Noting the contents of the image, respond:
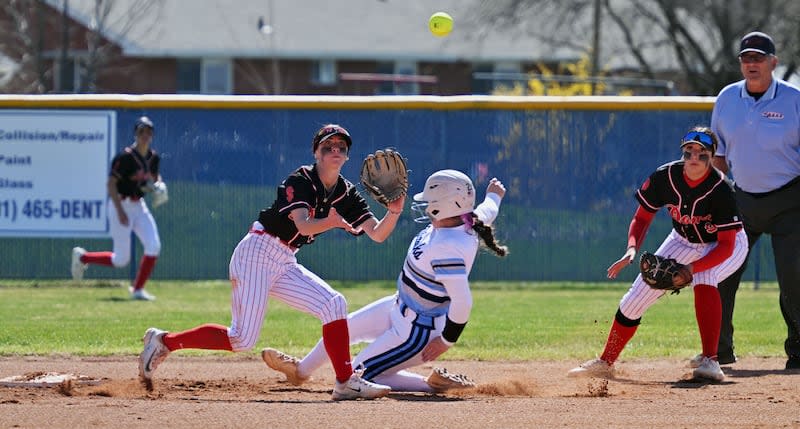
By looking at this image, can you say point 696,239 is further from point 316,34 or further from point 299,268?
point 316,34

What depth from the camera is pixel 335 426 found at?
536 centimetres

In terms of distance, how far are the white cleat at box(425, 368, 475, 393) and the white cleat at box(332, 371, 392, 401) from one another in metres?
0.43

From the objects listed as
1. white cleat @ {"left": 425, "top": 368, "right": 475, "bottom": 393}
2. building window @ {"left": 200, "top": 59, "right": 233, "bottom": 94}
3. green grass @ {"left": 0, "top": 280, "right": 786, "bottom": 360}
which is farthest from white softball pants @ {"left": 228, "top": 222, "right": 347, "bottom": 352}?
building window @ {"left": 200, "top": 59, "right": 233, "bottom": 94}

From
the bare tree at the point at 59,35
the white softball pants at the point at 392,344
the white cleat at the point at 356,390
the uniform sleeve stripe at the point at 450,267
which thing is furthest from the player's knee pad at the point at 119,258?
the bare tree at the point at 59,35

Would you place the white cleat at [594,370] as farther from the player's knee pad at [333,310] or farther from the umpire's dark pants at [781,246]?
the player's knee pad at [333,310]

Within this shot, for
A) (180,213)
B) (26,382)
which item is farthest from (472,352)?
(180,213)

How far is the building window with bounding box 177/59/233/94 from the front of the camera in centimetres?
3269

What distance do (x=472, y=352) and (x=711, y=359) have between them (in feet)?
6.57

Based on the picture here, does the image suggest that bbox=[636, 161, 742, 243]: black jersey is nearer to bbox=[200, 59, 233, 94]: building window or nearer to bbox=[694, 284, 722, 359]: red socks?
bbox=[694, 284, 722, 359]: red socks

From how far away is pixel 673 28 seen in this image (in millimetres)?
25016

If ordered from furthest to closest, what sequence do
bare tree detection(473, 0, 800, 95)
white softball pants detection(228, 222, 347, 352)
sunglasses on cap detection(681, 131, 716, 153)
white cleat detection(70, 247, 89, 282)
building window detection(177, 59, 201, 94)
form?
building window detection(177, 59, 201, 94), bare tree detection(473, 0, 800, 95), white cleat detection(70, 247, 89, 282), sunglasses on cap detection(681, 131, 716, 153), white softball pants detection(228, 222, 347, 352)

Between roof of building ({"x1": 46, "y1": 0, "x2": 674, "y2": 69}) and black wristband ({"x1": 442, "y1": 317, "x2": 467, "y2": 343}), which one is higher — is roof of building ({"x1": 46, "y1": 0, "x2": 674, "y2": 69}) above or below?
above

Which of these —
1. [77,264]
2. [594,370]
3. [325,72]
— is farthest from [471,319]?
[325,72]

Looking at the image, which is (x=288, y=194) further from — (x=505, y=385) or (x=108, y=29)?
(x=108, y=29)
